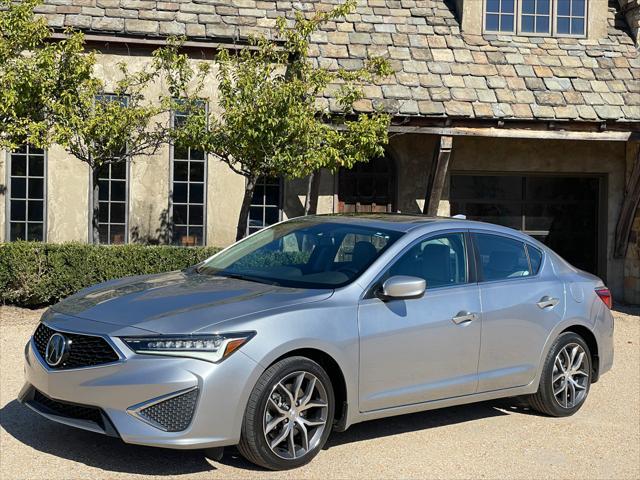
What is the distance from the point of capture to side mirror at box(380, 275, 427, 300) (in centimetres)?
564

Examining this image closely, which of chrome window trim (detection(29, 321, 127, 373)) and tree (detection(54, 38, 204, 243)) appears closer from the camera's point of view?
chrome window trim (detection(29, 321, 127, 373))

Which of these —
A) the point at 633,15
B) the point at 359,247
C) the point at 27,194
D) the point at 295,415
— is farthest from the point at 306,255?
the point at 633,15

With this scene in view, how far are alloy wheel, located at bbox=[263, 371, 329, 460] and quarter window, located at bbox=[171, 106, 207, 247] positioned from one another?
866cm

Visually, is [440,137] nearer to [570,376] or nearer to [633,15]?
[633,15]

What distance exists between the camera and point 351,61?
42.9 ft

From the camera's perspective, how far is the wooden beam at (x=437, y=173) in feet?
41.9

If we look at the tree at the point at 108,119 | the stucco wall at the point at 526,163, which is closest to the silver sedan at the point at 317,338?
the tree at the point at 108,119

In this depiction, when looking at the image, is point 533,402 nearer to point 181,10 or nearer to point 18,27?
point 18,27

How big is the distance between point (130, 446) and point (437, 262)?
2472 millimetres

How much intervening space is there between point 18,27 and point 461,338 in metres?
7.26

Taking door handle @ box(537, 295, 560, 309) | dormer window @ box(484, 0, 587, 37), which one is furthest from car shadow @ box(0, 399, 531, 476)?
dormer window @ box(484, 0, 587, 37)

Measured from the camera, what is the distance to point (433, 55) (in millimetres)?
13578

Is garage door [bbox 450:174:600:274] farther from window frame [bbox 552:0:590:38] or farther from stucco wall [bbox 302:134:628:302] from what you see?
window frame [bbox 552:0:590:38]

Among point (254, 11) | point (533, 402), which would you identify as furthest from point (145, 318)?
point (254, 11)
